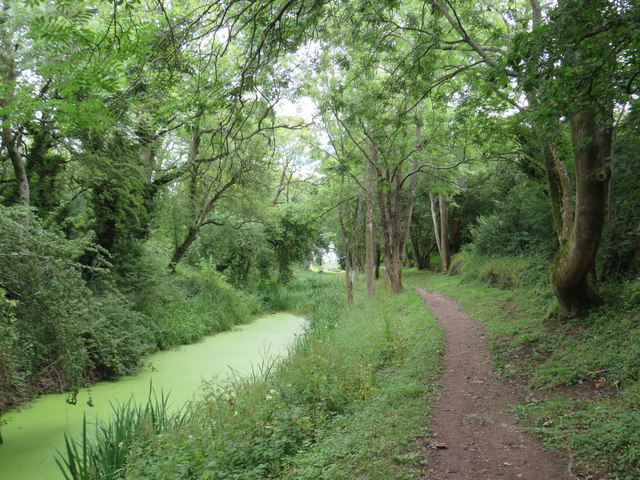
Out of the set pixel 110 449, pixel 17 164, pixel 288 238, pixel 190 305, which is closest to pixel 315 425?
pixel 110 449

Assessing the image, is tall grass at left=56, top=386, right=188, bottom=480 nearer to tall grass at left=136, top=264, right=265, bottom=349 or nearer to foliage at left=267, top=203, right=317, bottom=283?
tall grass at left=136, top=264, right=265, bottom=349

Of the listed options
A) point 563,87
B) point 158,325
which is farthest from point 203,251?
point 563,87

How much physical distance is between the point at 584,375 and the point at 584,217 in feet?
7.55

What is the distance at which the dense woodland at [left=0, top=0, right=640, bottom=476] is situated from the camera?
3.37m

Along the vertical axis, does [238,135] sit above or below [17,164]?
above

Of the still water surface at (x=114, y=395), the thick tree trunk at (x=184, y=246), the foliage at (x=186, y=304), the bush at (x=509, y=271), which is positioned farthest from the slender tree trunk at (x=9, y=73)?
the bush at (x=509, y=271)

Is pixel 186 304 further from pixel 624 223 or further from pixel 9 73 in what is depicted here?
pixel 624 223

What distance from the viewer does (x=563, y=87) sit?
11.4 ft

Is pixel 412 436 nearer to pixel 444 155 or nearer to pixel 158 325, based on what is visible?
pixel 158 325

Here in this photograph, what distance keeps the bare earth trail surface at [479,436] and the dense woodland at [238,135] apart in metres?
2.42

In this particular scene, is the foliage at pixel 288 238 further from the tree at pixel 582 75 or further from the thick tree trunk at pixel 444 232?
the tree at pixel 582 75

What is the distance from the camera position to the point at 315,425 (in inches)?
179

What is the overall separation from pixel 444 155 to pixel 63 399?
12.0 meters

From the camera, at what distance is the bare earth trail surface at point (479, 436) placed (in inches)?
127
